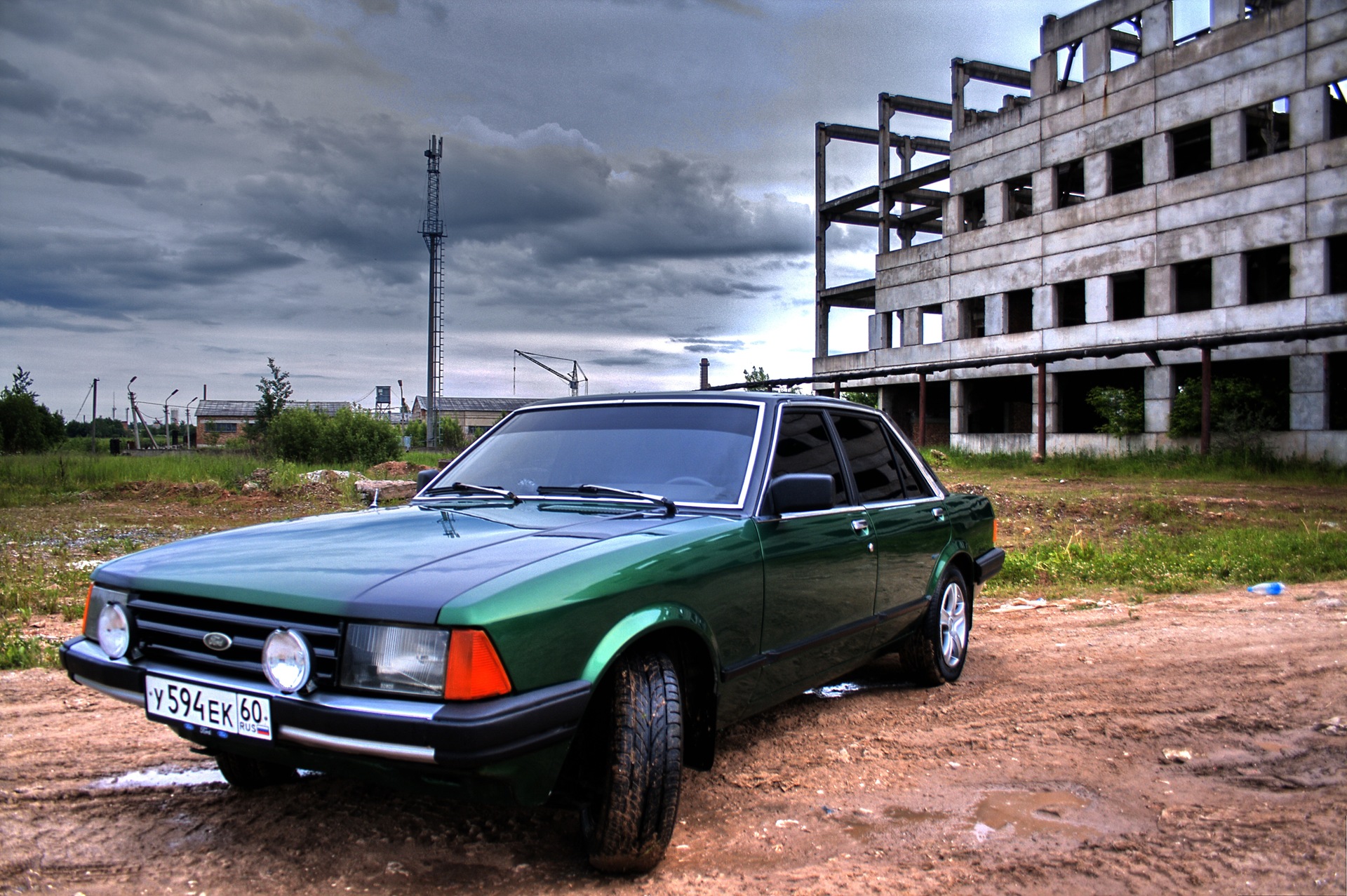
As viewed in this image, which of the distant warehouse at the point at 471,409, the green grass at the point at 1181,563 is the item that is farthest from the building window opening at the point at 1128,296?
the distant warehouse at the point at 471,409

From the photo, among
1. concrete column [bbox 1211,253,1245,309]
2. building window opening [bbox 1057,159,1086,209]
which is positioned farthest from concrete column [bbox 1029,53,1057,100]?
concrete column [bbox 1211,253,1245,309]

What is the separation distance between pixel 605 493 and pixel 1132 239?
90.9ft

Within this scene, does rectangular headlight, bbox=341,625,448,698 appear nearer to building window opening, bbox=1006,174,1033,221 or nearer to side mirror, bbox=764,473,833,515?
side mirror, bbox=764,473,833,515

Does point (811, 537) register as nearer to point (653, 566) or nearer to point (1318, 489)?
point (653, 566)

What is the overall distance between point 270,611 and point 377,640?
384 mm

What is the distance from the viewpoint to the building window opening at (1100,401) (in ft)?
84.7

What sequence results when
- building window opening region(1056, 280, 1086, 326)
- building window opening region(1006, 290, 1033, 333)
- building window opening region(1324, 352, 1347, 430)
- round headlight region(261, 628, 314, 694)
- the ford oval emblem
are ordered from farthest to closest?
1. building window opening region(1006, 290, 1033, 333)
2. building window opening region(1056, 280, 1086, 326)
3. building window opening region(1324, 352, 1347, 430)
4. the ford oval emblem
5. round headlight region(261, 628, 314, 694)

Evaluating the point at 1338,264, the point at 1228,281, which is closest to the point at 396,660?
the point at 1228,281

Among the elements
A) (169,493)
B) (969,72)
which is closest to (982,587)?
(169,493)

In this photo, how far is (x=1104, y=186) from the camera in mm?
27391

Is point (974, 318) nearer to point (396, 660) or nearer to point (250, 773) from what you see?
point (250, 773)

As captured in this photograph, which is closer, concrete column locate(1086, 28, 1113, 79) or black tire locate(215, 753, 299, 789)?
black tire locate(215, 753, 299, 789)

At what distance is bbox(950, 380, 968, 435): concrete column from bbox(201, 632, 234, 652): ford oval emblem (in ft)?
102

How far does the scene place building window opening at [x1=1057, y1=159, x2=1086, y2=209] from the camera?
2866cm
